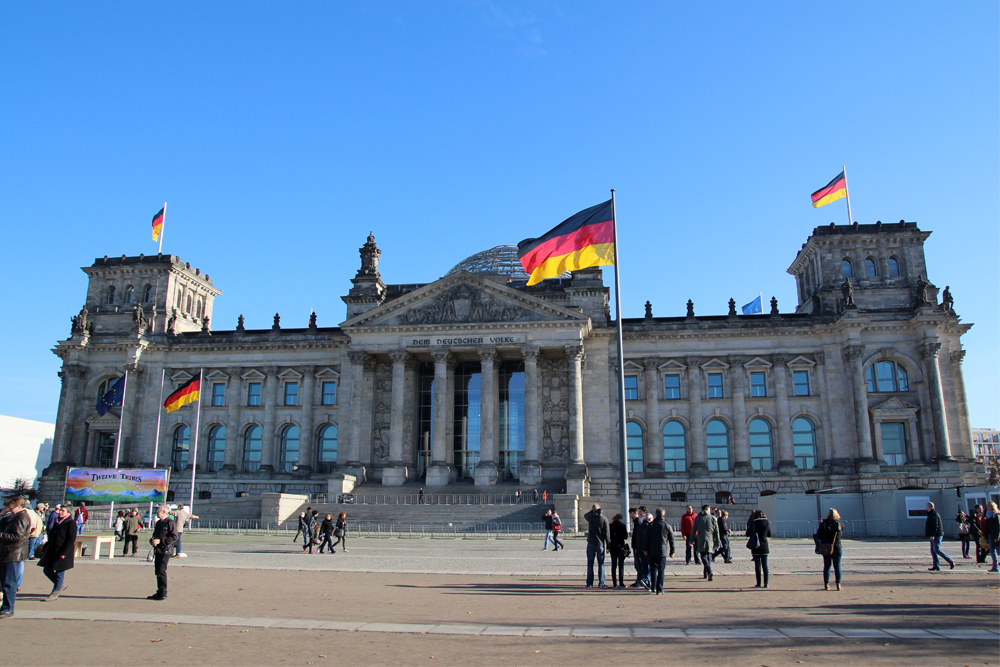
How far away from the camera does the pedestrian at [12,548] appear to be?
48.8 ft

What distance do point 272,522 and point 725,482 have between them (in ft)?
108

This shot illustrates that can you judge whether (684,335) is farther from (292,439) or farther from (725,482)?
Answer: (292,439)

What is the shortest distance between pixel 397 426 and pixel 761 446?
92.4 feet

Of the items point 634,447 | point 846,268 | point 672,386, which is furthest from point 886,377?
point 634,447

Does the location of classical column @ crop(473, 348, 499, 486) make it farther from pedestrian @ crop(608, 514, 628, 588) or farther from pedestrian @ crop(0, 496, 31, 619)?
pedestrian @ crop(0, 496, 31, 619)

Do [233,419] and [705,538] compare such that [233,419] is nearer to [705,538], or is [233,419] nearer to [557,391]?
[557,391]

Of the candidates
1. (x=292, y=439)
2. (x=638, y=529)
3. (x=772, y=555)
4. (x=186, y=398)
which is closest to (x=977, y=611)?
(x=638, y=529)

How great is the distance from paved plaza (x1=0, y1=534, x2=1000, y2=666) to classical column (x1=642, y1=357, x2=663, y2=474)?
35.0 m

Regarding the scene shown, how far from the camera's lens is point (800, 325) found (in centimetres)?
6175

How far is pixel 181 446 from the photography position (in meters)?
68.2

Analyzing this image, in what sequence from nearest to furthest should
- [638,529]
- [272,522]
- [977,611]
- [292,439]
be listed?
[977,611]
[638,529]
[272,522]
[292,439]

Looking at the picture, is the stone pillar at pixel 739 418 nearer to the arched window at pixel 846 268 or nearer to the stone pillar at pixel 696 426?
the stone pillar at pixel 696 426

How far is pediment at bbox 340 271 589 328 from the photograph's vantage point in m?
59.8

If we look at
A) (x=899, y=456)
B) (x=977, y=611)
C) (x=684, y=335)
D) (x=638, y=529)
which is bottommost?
(x=977, y=611)
